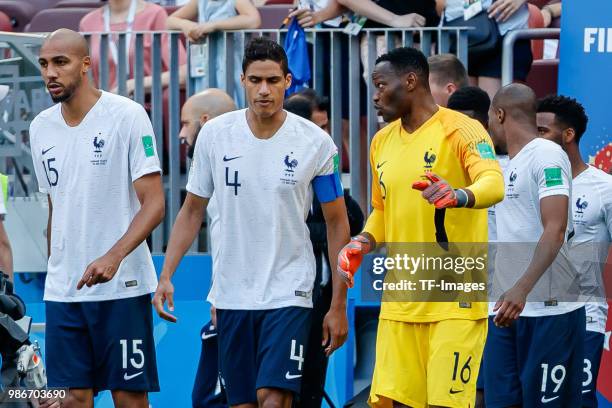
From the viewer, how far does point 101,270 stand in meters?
7.04

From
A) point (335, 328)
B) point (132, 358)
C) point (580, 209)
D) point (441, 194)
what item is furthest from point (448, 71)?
point (132, 358)

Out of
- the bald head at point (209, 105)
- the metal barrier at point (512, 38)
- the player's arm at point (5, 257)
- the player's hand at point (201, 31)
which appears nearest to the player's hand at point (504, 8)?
the metal barrier at point (512, 38)

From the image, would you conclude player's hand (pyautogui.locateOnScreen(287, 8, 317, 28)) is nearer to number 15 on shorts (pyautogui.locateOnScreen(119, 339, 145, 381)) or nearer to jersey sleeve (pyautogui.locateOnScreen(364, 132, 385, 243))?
jersey sleeve (pyautogui.locateOnScreen(364, 132, 385, 243))

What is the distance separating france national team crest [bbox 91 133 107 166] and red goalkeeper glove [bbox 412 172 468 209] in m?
1.86

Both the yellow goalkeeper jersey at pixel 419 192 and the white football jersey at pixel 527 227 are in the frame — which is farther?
the white football jersey at pixel 527 227

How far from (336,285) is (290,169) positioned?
0.64m

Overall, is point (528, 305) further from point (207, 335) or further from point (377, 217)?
point (207, 335)

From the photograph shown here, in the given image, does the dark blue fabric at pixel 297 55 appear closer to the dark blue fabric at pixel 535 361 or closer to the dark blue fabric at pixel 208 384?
the dark blue fabric at pixel 208 384

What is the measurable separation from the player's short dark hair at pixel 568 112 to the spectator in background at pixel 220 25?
2.74 meters

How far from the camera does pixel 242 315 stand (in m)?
7.29

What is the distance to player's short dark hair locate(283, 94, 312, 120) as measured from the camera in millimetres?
8758

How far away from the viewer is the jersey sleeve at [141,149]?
7453mm

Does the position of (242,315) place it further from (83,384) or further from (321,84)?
(321,84)

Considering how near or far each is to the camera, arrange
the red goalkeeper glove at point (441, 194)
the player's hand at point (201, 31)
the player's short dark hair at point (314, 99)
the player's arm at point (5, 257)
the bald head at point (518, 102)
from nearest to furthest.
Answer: the red goalkeeper glove at point (441, 194)
the bald head at point (518, 102)
the player's arm at point (5, 257)
the player's short dark hair at point (314, 99)
the player's hand at point (201, 31)
